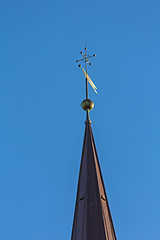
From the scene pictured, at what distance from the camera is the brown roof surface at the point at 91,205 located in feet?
60.6

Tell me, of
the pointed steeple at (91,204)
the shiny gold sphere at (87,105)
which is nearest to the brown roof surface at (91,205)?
the pointed steeple at (91,204)

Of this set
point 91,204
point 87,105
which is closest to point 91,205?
point 91,204

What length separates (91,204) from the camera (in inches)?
776

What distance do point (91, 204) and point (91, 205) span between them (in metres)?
0.05

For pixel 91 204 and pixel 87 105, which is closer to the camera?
pixel 91 204

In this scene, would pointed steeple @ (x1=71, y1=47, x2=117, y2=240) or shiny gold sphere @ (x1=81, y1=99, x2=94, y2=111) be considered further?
shiny gold sphere @ (x1=81, y1=99, x2=94, y2=111)

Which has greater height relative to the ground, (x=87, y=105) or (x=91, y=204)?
(x=87, y=105)

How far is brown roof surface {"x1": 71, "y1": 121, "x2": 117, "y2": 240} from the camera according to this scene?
60.6 ft

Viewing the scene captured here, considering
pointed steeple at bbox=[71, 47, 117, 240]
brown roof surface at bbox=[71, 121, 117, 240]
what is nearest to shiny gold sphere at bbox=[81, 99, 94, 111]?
pointed steeple at bbox=[71, 47, 117, 240]

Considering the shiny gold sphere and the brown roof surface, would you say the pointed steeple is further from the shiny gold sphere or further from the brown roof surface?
the shiny gold sphere

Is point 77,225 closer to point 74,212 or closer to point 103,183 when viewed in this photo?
point 74,212

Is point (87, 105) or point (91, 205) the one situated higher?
point (87, 105)

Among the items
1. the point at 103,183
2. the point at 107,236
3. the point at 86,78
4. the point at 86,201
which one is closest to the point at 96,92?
the point at 86,78

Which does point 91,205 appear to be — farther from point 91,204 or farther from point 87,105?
point 87,105
